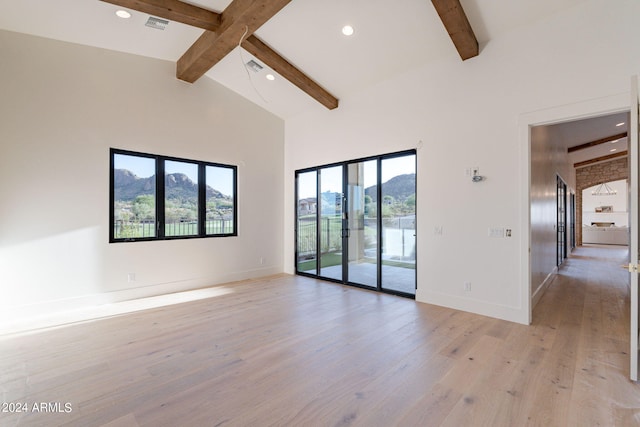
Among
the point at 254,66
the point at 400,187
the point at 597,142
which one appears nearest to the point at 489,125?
the point at 400,187

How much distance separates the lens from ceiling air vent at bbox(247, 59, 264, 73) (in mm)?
4590

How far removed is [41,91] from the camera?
12.2ft

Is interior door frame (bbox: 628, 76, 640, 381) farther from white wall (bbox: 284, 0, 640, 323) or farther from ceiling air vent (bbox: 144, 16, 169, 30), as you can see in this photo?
ceiling air vent (bbox: 144, 16, 169, 30)

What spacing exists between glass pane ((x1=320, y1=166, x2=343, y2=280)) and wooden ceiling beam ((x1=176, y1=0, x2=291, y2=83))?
269 cm

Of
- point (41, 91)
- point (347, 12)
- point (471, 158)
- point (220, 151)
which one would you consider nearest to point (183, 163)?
point (220, 151)

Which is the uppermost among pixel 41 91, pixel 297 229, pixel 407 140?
pixel 41 91

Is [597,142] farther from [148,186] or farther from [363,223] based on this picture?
[148,186]

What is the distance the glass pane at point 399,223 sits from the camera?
4.54 m

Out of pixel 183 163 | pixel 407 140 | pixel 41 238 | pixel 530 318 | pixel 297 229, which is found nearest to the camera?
pixel 530 318

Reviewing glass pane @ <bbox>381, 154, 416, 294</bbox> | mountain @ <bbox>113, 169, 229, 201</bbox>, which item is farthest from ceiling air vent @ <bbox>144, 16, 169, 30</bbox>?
glass pane @ <bbox>381, 154, 416, 294</bbox>

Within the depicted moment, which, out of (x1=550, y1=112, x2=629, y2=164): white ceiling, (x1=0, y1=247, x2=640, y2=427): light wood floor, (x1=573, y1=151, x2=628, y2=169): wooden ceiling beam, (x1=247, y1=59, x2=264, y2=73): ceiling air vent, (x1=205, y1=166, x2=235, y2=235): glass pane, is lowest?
(x1=0, y1=247, x2=640, y2=427): light wood floor

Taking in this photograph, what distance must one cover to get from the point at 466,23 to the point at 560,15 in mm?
995

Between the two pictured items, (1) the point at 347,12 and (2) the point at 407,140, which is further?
(2) the point at 407,140

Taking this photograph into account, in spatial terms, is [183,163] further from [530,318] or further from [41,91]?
[530,318]
